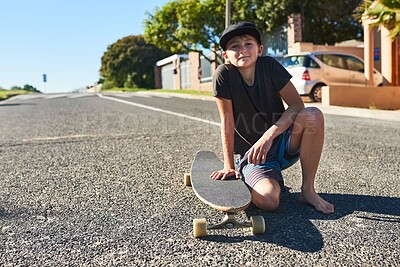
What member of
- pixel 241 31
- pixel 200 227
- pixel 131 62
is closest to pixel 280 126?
pixel 241 31

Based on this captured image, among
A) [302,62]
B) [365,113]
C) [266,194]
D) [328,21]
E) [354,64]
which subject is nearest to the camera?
[266,194]

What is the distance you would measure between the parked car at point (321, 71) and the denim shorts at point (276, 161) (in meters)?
10.4

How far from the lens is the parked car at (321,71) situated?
43.2 feet

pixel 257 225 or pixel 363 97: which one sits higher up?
pixel 363 97

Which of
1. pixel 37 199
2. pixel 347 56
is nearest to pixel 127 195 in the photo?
pixel 37 199

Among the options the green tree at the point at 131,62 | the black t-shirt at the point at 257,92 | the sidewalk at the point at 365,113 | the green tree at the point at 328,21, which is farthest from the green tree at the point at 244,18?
the green tree at the point at 131,62

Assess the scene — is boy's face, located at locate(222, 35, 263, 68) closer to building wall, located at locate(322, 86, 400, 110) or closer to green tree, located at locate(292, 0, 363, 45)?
building wall, located at locate(322, 86, 400, 110)

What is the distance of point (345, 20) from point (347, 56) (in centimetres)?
1127

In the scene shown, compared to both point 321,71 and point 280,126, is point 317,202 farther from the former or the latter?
point 321,71

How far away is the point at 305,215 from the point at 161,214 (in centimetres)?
88

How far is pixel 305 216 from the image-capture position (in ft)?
8.63

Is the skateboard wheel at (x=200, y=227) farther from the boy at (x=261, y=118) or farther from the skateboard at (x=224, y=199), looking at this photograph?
the boy at (x=261, y=118)

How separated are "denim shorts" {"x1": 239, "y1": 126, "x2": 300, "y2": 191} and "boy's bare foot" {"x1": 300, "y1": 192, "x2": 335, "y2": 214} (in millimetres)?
160

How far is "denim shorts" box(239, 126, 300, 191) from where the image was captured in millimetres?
2811
